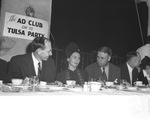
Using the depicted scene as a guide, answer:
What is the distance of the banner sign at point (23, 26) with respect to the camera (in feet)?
A: 11.7

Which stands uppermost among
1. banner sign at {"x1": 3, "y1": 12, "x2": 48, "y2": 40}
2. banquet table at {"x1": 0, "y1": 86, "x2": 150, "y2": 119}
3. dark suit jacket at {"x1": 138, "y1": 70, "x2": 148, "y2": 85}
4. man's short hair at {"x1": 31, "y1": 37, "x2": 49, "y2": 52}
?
banner sign at {"x1": 3, "y1": 12, "x2": 48, "y2": 40}

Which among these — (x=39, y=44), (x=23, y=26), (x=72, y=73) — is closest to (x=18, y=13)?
(x=23, y=26)

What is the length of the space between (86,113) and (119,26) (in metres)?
4.41

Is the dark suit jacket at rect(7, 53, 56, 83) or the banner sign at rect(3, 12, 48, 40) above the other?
the banner sign at rect(3, 12, 48, 40)

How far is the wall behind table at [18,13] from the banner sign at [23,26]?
5cm

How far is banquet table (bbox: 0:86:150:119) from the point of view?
33.9 inches

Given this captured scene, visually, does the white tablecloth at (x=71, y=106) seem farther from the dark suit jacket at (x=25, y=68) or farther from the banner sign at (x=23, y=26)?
the banner sign at (x=23, y=26)

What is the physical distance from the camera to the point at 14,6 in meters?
3.65

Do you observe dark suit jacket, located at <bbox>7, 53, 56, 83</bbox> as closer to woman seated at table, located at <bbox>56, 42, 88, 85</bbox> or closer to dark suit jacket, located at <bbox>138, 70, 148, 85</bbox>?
woman seated at table, located at <bbox>56, 42, 88, 85</bbox>

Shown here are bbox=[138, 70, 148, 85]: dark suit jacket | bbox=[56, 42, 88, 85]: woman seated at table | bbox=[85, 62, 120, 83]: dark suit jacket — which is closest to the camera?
bbox=[56, 42, 88, 85]: woman seated at table

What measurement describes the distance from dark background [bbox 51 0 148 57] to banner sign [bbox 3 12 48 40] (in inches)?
11.6

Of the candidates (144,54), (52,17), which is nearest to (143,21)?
(144,54)

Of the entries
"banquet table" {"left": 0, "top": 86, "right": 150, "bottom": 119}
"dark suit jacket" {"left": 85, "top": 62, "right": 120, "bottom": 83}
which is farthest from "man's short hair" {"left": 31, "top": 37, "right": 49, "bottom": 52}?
"banquet table" {"left": 0, "top": 86, "right": 150, "bottom": 119}

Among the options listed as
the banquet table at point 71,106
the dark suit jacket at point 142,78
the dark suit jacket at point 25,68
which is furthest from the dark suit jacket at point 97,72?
the banquet table at point 71,106
